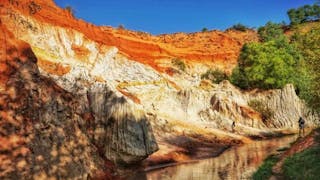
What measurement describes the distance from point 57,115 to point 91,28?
4770 cm

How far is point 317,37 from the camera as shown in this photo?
2245 centimetres

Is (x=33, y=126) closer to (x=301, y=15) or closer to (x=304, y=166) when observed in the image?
(x=304, y=166)

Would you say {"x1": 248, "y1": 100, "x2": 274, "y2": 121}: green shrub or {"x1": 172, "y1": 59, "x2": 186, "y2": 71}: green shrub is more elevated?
{"x1": 172, "y1": 59, "x2": 186, "y2": 71}: green shrub

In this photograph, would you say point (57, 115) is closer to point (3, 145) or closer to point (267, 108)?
point (3, 145)

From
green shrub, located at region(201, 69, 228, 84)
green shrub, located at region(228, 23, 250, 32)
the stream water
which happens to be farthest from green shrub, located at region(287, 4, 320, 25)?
the stream water

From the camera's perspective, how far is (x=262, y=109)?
6100 cm

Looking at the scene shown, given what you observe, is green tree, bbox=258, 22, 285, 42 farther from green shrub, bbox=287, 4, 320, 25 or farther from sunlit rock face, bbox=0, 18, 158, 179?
sunlit rock face, bbox=0, 18, 158, 179

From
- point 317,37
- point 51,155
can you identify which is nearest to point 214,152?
point 317,37

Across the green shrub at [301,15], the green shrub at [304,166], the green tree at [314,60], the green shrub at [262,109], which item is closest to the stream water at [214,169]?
the green shrub at [304,166]

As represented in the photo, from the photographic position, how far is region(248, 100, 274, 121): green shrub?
60.2 meters

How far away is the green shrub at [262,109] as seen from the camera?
60156 mm

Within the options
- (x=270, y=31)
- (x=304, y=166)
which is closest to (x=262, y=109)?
(x=304, y=166)

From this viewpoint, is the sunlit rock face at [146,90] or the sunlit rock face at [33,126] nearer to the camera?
the sunlit rock face at [33,126]

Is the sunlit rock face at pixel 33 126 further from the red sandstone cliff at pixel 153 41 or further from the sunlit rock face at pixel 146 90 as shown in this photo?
the red sandstone cliff at pixel 153 41
